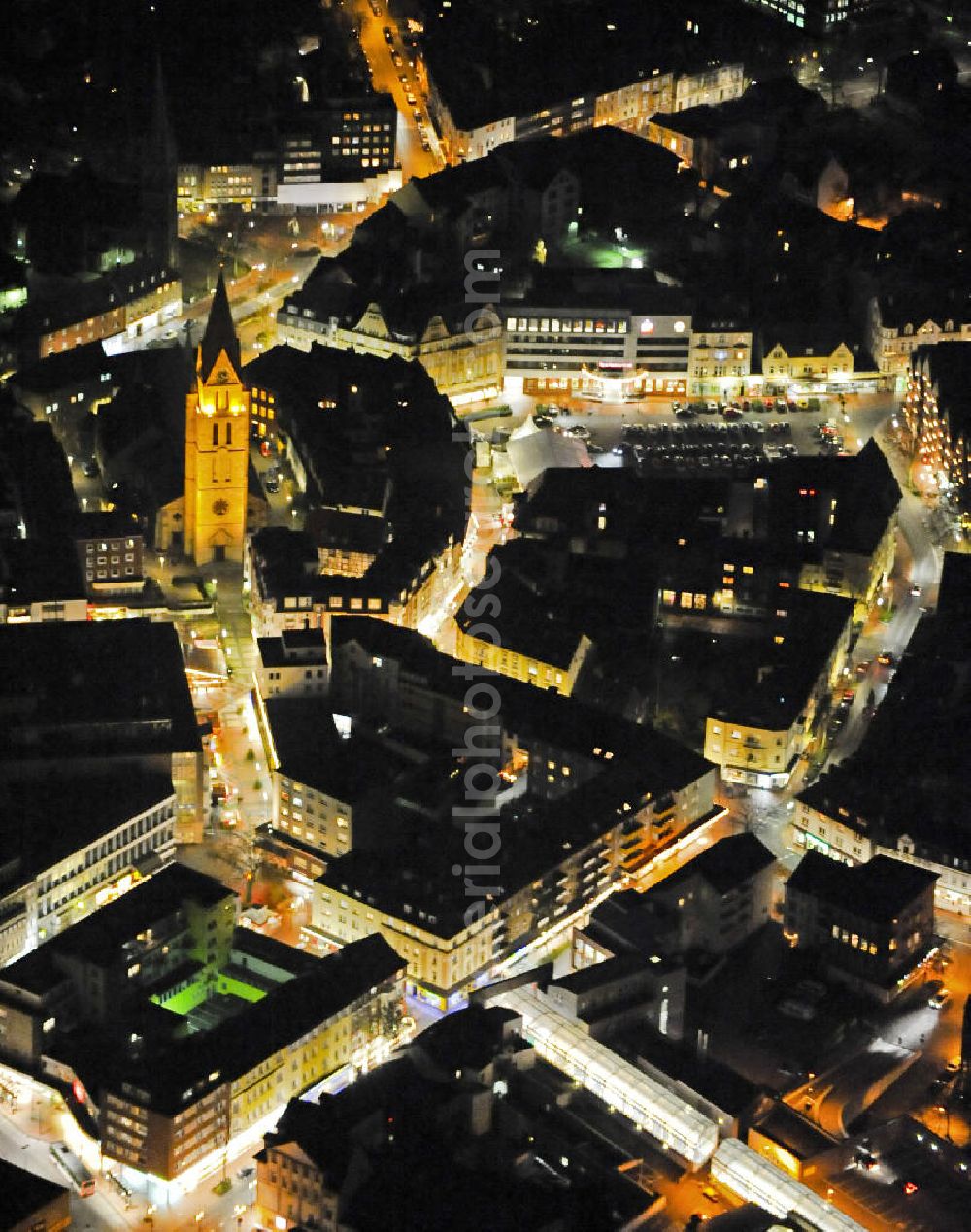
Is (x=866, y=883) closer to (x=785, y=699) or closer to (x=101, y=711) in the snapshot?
(x=785, y=699)

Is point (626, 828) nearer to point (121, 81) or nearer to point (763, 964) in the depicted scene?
point (763, 964)

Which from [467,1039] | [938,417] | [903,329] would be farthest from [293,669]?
[903,329]

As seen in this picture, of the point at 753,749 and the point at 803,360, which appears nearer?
the point at 753,749

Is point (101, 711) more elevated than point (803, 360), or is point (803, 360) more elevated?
point (803, 360)

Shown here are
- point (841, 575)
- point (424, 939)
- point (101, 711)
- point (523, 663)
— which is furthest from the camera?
point (841, 575)

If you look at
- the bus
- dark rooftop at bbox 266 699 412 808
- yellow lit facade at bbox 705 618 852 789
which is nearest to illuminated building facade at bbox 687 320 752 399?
yellow lit facade at bbox 705 618 852 789

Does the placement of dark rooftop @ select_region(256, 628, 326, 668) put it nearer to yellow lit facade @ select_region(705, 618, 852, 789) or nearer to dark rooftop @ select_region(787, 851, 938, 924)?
yellow lit facade @ select_region(705, 618, 852, 789)

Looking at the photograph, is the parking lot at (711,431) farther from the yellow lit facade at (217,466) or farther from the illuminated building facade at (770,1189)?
the illuminated building facade at (770,1189)

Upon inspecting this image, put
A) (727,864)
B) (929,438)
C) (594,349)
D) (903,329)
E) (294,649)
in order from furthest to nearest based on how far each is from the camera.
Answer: (903,329) < (594,349) < (929,438) < (294,649) < (727,864)

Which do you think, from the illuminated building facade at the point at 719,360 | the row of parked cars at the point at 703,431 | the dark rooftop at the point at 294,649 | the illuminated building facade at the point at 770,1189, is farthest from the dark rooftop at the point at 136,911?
the illuminated building facade at the point at 719,360
